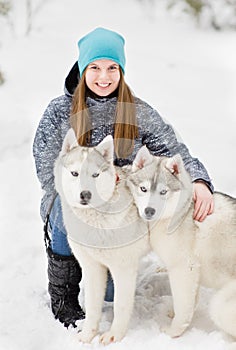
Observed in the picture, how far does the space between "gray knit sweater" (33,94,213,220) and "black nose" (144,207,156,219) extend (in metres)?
0.41

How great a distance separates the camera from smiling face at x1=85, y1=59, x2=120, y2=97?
2.43 m

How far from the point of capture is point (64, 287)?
106 inches

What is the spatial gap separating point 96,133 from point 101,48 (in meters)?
0.39

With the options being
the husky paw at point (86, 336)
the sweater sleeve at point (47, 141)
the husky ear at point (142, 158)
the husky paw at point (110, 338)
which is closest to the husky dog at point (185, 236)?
the husky ear at point (142, 158)

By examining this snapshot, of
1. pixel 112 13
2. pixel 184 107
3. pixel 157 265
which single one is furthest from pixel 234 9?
pixel 157 265

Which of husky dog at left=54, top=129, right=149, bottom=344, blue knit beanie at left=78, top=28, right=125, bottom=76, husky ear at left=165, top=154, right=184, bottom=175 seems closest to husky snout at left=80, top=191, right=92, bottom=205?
husky dog at left=54, top=129, right=149, bottom=344

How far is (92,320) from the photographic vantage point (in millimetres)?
2520

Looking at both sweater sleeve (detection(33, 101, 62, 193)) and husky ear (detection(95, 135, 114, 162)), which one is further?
sweater sleeve (detection(33, 101, 62, 193))

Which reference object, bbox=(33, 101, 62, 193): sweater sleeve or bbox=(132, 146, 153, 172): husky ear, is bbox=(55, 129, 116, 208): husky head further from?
bbox=(33, 101, 62, 193): sweater sleeve

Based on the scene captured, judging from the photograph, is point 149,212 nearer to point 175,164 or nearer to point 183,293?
point 175,164

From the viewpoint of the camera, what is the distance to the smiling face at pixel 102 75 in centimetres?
243

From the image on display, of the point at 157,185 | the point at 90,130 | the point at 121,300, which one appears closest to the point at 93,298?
the point at 121,300

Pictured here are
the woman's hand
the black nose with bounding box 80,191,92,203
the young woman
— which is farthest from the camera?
the young woman

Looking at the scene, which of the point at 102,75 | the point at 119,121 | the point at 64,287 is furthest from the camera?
the point at 64,287
